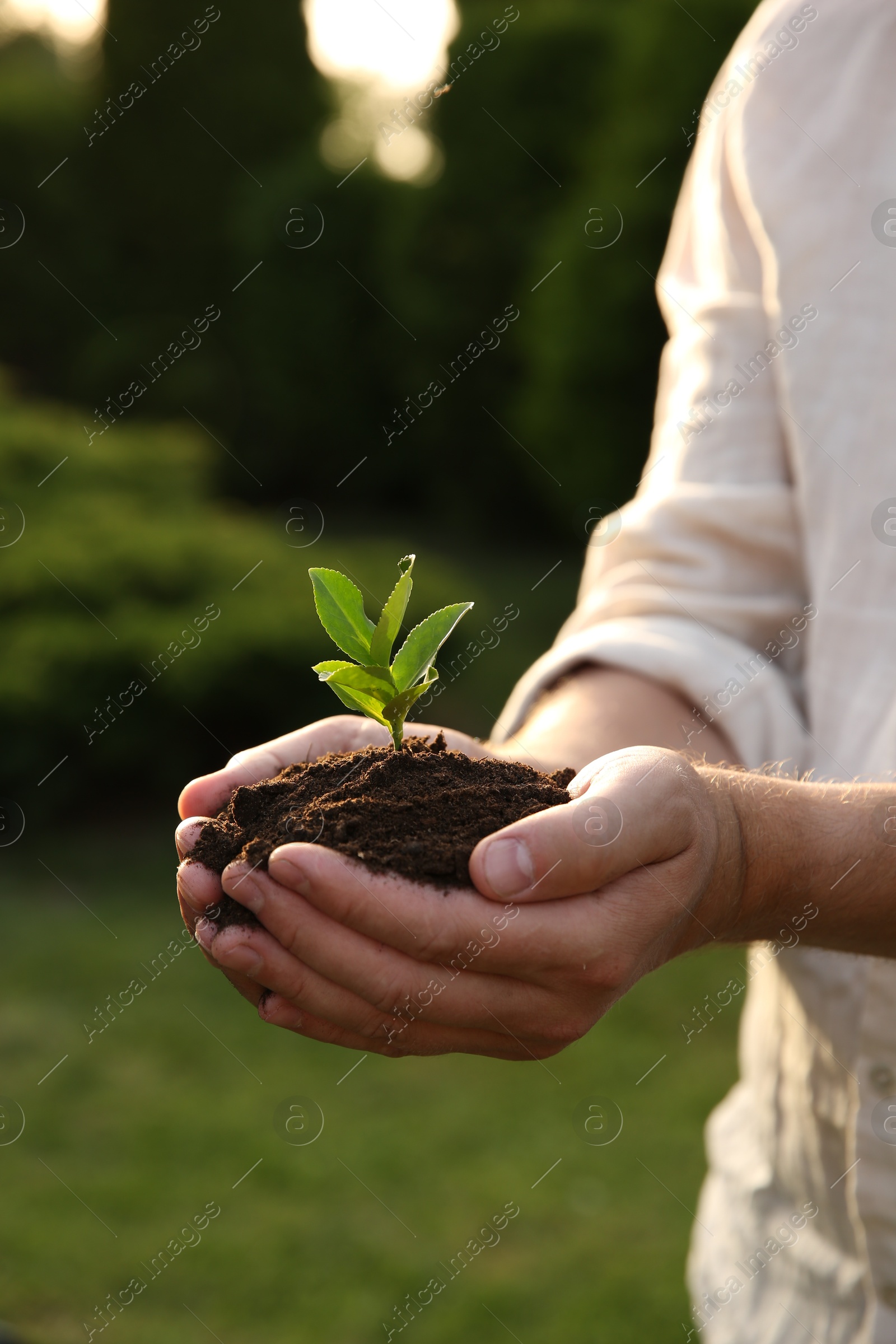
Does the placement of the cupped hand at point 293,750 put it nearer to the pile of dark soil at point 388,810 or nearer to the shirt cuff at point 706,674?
the pile of dark soil at point 388,810

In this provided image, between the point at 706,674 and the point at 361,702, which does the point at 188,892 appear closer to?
the point at 361,702

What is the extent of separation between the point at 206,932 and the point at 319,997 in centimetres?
16

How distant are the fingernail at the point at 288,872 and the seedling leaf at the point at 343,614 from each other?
397 millimetres

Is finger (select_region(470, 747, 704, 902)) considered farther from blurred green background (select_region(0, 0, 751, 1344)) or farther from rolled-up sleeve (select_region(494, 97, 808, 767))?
blurred green background (select_region(0, 0, 751, 1344))

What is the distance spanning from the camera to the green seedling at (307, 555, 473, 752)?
157cm

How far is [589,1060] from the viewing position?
4613 mm


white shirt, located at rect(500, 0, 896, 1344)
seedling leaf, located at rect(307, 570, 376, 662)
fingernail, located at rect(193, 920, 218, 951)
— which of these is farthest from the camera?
white shirt, located at rect(500, 0, 896, 1344)

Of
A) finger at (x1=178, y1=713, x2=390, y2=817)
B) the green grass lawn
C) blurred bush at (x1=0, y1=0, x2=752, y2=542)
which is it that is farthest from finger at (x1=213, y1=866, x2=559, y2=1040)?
blurred bush at (x1=0, y1=0, x2=752, y2=542)

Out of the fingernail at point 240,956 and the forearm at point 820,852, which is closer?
the fingernail at point 240,956

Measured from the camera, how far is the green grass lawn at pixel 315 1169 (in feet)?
11.2

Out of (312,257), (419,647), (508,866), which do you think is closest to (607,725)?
(419,647)

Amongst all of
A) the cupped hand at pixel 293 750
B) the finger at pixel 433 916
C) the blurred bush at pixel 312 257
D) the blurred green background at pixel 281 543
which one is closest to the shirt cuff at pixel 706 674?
the cupped hand at pixel 293 750

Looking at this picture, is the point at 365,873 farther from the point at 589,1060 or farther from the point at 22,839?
the point at 22,839

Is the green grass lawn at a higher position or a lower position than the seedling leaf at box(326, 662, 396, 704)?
lower
